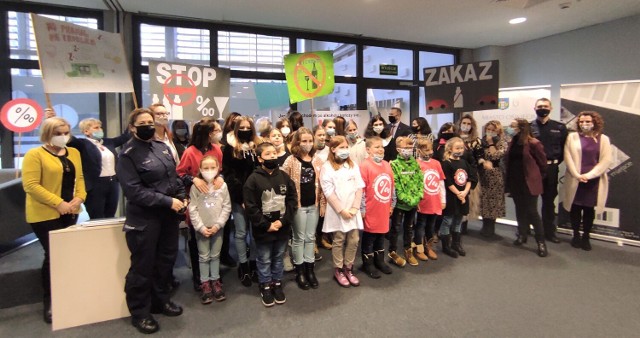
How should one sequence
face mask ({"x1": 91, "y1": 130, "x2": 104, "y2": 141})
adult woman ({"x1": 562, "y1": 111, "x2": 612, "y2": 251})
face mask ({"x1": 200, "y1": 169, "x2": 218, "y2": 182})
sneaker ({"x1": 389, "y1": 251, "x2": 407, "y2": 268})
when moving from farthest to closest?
adult woman ({"x1": 562, "y1": 111, "x2": 612, "y2": 251}), sneaker ({"x1": 389, "y1": 251, "x2": 407, "y2": 268}), face mask ({"x1": 91, "y1": 130, "x2": 104, "y2": 141}), face mask ({"x1": 200, "y1": 169, "x2": 218, "y2": 182})

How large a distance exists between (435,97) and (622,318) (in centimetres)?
326

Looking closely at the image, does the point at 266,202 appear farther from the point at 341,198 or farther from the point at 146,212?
the point at 146,212

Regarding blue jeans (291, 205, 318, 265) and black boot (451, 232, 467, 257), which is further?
black boot (451, 232, 467, 257)

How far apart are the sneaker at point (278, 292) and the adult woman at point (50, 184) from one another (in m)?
1.60

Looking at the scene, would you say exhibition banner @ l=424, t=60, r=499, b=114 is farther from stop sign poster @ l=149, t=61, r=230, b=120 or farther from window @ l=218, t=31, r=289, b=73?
stop sign poster @ l=149, t=61, r=230, b=120

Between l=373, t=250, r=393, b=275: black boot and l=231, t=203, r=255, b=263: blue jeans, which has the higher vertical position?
l=231, t=203, r=255, b=263: blue jeans

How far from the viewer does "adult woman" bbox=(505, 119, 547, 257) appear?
153 inches

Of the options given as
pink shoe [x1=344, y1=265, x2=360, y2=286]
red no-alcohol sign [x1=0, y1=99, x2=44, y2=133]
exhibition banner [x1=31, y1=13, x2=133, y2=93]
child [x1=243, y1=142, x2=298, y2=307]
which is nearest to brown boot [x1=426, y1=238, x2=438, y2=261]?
pink shoe [x1=344, y1=265, x2=360, y2=286]

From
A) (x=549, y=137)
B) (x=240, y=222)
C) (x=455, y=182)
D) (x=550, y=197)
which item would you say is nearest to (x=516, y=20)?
(x=549, y=137)

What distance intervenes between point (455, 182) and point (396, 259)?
1034mm

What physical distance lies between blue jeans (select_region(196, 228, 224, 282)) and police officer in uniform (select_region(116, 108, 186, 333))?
1.02 feet

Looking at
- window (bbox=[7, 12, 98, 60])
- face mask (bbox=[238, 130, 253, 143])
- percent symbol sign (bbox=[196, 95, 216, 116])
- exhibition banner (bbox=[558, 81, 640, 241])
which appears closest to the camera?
face mask (bbox=[238, 130, 253, 143])

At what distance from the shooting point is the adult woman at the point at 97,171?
3076 mm

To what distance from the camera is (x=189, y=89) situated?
4258 mm
